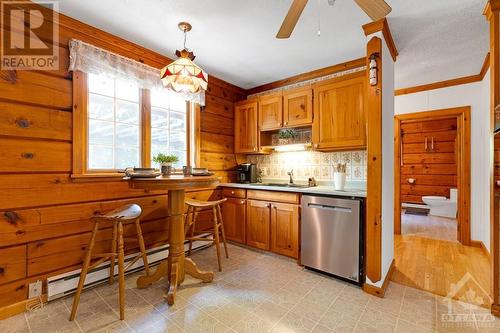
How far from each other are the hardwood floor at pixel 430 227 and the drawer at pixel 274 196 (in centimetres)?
249

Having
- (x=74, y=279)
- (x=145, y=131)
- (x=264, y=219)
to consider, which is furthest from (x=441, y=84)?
(x=74, y=279)

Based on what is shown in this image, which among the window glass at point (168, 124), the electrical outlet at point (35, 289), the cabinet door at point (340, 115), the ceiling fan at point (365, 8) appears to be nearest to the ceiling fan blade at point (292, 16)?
the ceiling fan at point (365, 8)

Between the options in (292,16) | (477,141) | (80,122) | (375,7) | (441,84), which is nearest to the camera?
(375,7)

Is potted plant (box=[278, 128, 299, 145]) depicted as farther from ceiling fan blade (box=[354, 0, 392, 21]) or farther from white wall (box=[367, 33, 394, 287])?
ceiling fan blade (box=[354, 0, 392, 21])

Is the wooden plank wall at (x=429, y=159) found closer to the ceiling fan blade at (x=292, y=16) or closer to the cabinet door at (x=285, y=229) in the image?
the cabinet door at (x=285, y=229)

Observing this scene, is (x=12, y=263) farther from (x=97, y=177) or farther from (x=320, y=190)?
(x=320, y=190)

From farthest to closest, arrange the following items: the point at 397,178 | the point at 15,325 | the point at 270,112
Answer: the point at 397,178 → the point at 270,112 → the point at 15,325

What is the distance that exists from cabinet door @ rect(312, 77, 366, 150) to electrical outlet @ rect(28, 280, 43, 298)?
2903 mm

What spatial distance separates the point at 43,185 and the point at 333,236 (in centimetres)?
256

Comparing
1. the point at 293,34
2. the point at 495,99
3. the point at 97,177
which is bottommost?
the point at 97,177

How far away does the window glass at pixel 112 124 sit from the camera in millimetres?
2203

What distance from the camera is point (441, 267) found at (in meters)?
2.49

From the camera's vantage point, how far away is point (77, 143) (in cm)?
204

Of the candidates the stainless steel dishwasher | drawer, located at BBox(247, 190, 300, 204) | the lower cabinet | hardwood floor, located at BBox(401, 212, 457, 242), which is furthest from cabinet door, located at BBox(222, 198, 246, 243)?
hardwood floor, located at BBox(401, 212, 457, 242)
